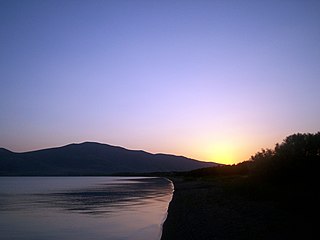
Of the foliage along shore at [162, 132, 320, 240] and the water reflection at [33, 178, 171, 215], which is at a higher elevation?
the foliage along shore at [162, 132, 320, 240]

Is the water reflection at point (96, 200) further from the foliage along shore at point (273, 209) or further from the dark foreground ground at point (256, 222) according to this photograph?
the dark foreground ground at point (256, 222)

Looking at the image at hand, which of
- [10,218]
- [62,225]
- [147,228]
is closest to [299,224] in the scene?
[147,228]

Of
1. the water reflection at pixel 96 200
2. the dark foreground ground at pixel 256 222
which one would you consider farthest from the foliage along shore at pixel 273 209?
the water reflection at pixel 96 200

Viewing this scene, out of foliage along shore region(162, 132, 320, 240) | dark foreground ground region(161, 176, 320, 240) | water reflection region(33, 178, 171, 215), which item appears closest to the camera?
dark foreground ground region(161, 176, 320, 240)

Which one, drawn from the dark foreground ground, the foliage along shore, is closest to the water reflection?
the foliage along shore

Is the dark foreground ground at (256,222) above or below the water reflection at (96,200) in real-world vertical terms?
above

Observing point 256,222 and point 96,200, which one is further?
point 96,200

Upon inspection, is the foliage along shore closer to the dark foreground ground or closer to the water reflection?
the dark foreground ground

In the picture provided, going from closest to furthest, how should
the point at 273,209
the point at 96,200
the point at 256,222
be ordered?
the point at 256,222
the point at 273,209
the point at 96,200

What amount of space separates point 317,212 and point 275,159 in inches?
814

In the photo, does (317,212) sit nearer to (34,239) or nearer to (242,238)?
(242,238)

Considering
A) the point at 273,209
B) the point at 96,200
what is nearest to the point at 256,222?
the point at 273,209

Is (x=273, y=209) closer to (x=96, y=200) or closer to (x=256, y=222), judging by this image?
(x=256, y=222)

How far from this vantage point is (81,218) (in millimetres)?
30984
